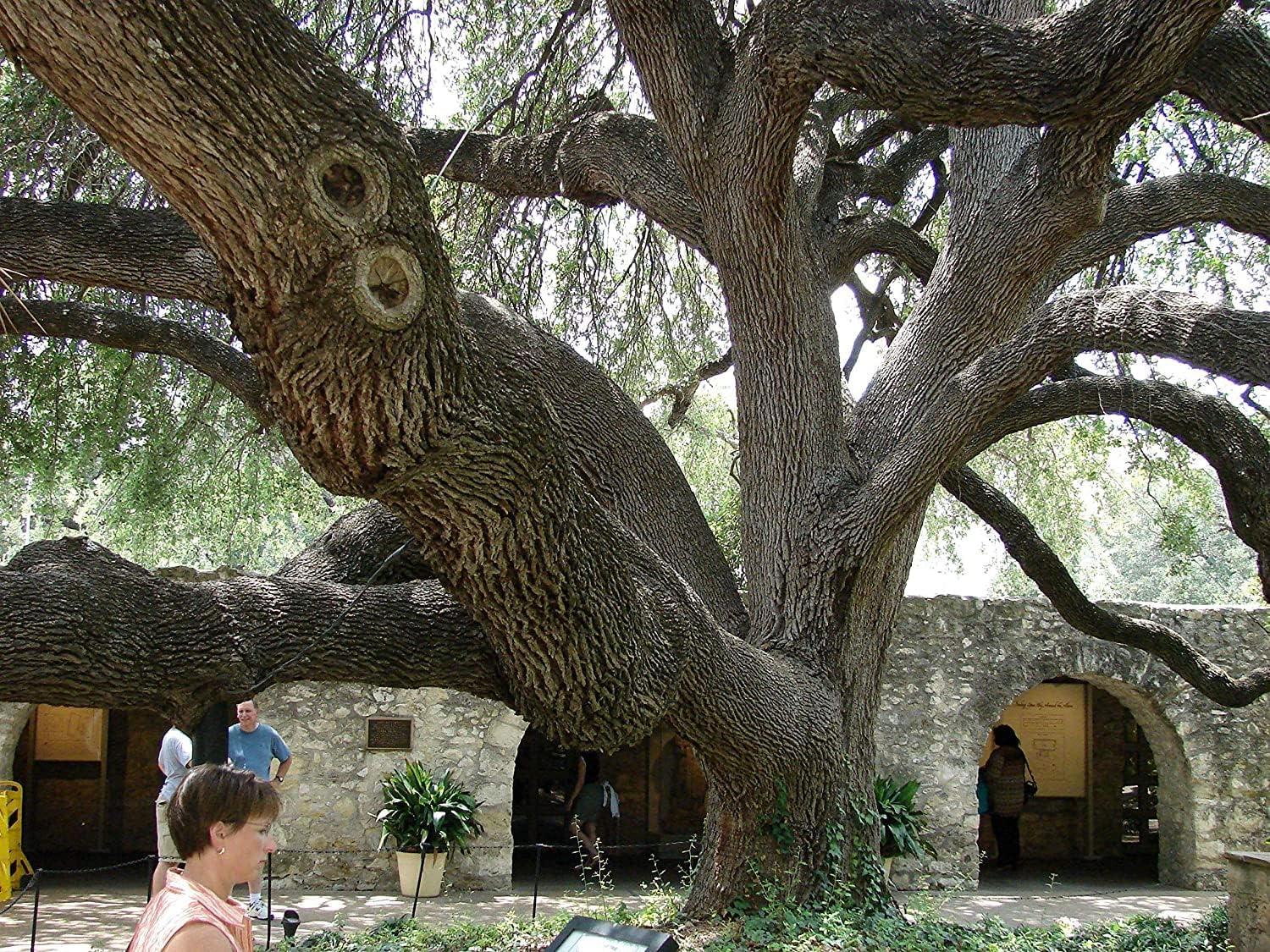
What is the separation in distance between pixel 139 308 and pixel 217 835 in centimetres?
595

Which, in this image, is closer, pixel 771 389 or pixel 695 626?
pixel 695 626

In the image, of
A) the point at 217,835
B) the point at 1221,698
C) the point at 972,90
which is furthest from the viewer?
the point at 1221,698

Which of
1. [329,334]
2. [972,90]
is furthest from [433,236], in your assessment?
[972,90]

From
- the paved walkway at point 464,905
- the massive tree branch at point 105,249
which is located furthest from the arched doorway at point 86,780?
the massive tree branch at point 105,249

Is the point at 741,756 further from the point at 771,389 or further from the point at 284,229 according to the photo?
the point at 284,229

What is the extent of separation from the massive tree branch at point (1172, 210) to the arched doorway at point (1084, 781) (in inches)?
288

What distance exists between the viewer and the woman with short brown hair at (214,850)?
82.3 inches

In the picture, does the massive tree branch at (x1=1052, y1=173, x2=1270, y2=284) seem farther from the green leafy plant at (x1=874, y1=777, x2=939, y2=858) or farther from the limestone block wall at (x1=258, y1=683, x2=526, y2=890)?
the limestone block wall at (x1=258, y1=683, x2=526, y2=890)

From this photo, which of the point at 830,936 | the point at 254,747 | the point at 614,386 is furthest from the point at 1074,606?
the point at 254,747

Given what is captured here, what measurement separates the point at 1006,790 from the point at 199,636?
938 cm

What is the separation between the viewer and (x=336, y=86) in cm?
267

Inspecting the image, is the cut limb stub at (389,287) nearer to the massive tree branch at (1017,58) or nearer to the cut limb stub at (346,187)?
the cut limb stub at (346,187)

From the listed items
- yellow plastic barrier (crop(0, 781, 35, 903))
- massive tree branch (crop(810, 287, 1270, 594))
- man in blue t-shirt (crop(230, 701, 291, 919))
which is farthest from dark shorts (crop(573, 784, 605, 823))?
massive tree branch (crop(810, 287, 1270, 594))

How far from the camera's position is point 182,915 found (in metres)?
2.06
